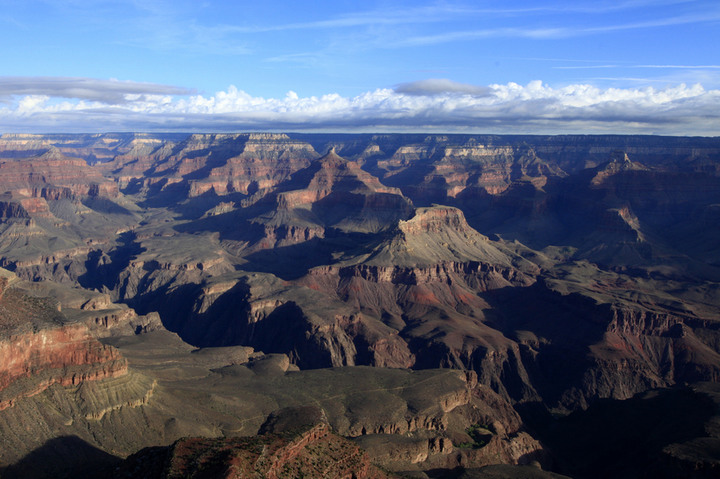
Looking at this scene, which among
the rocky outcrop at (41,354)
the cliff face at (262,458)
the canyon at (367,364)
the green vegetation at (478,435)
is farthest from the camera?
the green vegetation at (478,435)

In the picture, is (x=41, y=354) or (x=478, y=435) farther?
(x=478, y=435)

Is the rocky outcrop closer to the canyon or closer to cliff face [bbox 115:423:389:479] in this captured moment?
the canyon

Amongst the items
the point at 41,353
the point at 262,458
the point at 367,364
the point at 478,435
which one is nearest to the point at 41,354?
the point at 41,353

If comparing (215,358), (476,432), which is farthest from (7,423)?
(476,432)

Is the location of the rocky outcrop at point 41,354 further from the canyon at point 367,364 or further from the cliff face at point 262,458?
the cliff face at point 262,458

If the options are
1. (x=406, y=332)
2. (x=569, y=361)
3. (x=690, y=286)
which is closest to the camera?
(x=569, y=361)

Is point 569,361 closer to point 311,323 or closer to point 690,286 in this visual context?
point 311,323

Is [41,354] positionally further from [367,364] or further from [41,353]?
[367,364]

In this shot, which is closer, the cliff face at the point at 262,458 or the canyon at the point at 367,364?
the cliff face at the point at 262,458

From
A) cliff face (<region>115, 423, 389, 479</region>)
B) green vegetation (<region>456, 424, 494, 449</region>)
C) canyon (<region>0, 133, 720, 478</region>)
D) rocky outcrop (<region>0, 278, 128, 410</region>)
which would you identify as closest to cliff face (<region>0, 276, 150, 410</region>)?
rocky outcrop (<region>0, 278, 128, 410</region>)

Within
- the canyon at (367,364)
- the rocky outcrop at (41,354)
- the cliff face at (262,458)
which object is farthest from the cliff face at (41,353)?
the cliff face at (262,458)

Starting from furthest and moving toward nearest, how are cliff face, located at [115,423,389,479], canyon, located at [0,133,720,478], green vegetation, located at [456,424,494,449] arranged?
green vegetation, located at [456,424,494,449] → canyon, located at [0,133,720,478] → cliff face, located at [115,423,389,479]
